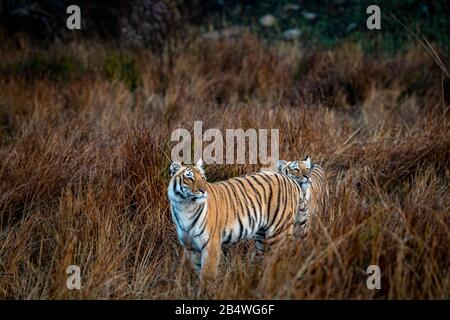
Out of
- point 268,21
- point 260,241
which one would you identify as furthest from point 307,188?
point 268,21

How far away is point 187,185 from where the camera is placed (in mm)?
3031

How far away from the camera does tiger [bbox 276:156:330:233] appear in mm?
3658

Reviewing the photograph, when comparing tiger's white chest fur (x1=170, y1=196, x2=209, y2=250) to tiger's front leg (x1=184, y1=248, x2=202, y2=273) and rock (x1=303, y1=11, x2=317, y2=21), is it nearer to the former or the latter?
tiger's front leg (x1=184, y1=248, x2=202, y2=273)

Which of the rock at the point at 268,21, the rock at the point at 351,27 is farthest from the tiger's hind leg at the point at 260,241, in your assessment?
the rock at the point at 268,21

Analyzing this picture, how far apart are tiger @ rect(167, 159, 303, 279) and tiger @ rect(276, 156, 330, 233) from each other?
7 centimetres

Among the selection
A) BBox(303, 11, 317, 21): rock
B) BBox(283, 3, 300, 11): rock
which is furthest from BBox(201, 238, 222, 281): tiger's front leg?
BBox(283, 3, 300, 11): rock

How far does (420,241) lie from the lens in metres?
2.71

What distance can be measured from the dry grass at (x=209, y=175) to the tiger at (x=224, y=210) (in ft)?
0.48

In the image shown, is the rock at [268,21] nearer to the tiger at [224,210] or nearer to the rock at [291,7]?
the rock at [291,7]

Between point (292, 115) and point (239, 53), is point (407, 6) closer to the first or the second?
point (239, 53)

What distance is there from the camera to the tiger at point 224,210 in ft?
10.1

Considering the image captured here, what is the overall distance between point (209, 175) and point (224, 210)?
0.88 meters

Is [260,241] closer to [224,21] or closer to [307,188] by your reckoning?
[307,188]
